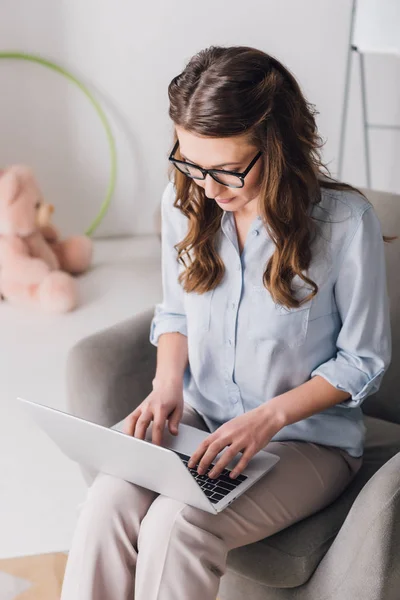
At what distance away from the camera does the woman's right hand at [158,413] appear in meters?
1.19

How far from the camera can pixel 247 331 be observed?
121 cm

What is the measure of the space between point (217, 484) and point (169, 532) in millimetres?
96

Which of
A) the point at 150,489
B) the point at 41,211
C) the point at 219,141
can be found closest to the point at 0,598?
the point at 150,489

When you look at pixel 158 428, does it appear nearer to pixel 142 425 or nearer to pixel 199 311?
pixel 142 425

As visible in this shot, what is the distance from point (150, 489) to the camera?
1130mm

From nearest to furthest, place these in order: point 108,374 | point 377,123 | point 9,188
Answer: point 108,374 < point 9,188 < point 377,123

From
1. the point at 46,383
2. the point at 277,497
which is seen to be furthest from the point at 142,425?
the point at 46,383

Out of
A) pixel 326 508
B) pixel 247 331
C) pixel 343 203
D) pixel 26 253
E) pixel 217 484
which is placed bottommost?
pixel 26 253

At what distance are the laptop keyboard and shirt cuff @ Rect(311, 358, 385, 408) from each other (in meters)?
0.20

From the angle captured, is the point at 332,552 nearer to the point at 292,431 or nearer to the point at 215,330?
the point at 292,431

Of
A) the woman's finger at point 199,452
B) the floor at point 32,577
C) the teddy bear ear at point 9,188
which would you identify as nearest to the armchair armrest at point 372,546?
the woman's finger at point 199,452

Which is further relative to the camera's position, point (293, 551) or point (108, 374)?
point (108, 374)

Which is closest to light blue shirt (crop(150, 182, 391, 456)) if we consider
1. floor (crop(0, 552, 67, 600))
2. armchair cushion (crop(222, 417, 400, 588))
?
armchair cushion (crop(222, 417, 400, 588))

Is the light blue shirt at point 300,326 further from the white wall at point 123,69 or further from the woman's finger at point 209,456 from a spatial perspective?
the white wall at point 123,69
